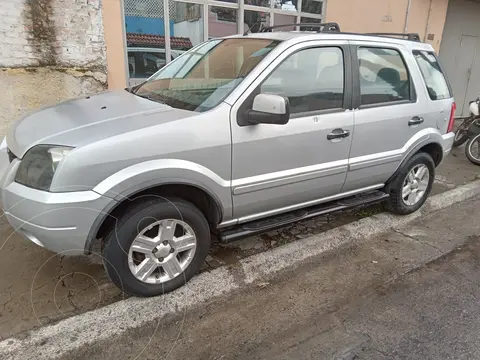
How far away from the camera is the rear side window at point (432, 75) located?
154 inches

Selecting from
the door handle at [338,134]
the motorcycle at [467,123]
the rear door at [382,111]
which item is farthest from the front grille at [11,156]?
the motorcycle at [467,123]

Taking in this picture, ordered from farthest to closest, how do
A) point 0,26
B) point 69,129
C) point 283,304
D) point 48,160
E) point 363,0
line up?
1. point 363,0
2. point 0,26
3. point 283,304
4. point 69,129
5. point 48,160

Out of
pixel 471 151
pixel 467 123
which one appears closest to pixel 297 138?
pixel 471 151

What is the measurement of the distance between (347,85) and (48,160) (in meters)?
2.42

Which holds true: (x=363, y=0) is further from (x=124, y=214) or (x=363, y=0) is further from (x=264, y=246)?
(x=124, y=214)

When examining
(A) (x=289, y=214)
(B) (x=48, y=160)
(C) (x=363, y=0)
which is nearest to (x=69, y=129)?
(B) (x=48, y=160)

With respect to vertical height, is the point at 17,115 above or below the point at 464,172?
above

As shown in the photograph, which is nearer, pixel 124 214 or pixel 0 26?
pixel 124 214

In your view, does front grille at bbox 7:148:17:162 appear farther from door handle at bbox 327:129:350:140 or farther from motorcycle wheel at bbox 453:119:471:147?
motorcycle wheel at bbox 453:119:471:147

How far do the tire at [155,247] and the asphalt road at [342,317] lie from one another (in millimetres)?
295

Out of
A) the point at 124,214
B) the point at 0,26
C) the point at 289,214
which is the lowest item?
the point at 289,214

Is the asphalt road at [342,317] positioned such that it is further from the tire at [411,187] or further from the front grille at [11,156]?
the front grille at [11,156]

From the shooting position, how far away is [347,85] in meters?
3.25

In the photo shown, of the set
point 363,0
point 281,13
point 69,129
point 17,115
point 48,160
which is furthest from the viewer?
point 363,0
